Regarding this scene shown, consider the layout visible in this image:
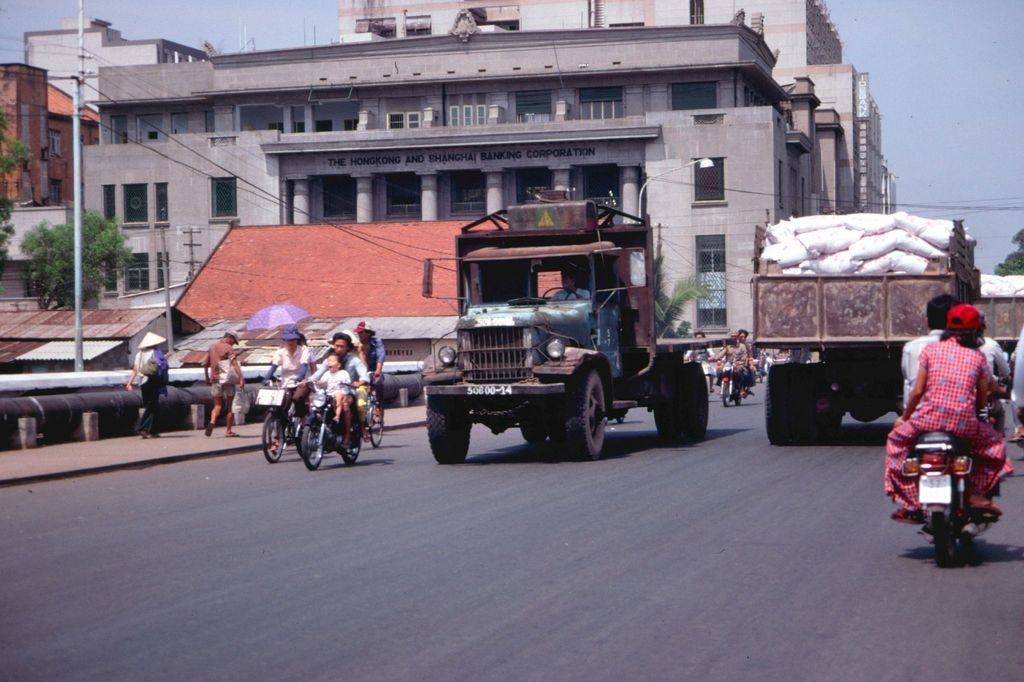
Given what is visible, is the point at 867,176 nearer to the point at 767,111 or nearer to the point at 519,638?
the point at 767,111

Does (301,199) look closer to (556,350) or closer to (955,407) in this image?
(556,350)

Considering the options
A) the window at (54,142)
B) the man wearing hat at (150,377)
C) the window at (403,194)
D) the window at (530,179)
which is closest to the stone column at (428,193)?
the window at (403,194)

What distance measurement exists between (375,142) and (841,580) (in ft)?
231

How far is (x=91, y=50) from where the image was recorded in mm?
96562

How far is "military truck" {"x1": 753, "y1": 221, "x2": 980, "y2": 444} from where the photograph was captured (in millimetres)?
17891

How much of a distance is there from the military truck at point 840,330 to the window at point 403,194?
6129 centimetres

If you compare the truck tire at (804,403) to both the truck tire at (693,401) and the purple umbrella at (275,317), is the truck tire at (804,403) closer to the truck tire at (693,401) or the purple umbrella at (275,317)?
the truck tire at (693,401)

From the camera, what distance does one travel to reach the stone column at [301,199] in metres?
79.8

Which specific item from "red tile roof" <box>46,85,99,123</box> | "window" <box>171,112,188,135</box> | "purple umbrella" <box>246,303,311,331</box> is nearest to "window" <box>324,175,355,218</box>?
"window" <box>171,112,188,135</box>

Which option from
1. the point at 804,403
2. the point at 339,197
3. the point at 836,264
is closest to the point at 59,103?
the point at 339,197

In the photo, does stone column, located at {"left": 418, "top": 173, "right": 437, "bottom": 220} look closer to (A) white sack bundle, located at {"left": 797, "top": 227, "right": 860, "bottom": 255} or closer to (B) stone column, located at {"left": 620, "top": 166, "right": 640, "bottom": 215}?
(B) stone column, located at {"left": 620, "top": 166, "right": 640, "bottom": 215}

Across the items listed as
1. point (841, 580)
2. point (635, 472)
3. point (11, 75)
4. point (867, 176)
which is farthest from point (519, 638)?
point (867, 176)

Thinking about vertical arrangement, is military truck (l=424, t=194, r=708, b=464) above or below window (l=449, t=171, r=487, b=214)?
below

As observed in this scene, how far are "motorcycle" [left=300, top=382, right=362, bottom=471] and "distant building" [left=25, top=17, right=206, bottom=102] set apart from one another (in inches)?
3263
